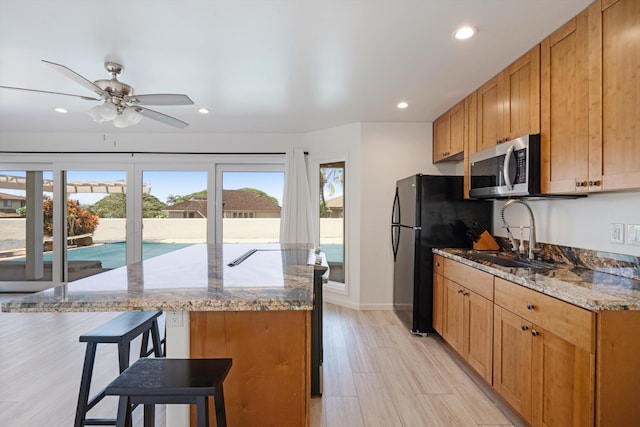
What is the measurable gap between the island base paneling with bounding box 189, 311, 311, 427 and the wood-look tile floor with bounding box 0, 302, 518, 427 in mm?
744

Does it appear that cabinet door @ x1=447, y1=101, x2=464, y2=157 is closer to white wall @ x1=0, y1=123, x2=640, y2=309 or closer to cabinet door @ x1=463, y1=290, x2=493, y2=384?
white wall @ x1=0, y1=123, x2=640, y2=309

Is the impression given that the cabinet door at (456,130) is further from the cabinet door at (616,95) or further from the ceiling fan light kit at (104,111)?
the ceiling fan light kit at (104,111)

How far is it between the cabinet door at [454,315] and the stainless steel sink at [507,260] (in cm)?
29

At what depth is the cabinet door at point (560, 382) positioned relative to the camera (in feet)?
4.51

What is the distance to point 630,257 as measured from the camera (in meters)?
1.79

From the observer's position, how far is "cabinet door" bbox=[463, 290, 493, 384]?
212cm

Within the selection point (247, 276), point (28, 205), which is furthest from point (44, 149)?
point (247, 276)

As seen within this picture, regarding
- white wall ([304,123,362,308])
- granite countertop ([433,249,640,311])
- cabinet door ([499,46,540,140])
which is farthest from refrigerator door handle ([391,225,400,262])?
cabinet door ([499,46,540,140])

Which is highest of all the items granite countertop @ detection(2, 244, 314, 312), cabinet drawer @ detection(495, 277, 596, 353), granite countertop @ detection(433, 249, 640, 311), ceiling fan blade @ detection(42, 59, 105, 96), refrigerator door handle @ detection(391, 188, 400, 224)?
ceiling fan blade @ detection(42, 59, 105, 96)

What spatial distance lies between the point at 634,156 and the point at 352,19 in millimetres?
1587

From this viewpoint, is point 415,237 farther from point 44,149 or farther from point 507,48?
point 44,149

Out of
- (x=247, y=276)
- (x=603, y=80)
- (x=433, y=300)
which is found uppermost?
(x=603, y=80)

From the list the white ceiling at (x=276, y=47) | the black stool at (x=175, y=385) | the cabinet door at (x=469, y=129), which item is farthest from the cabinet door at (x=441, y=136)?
the black stool at (x=175, y=385)

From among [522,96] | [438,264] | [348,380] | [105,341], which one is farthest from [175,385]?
[522,96]
